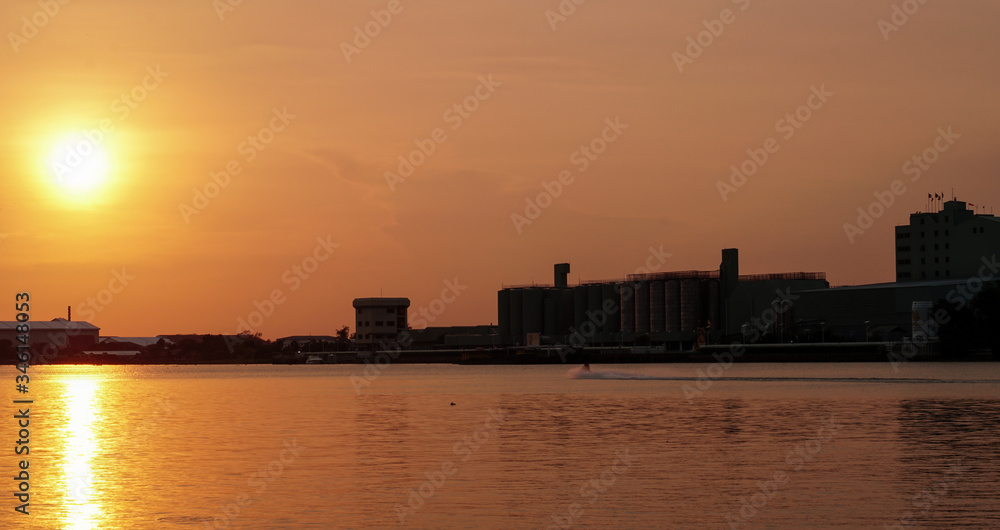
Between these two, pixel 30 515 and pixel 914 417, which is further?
pixel 914 417

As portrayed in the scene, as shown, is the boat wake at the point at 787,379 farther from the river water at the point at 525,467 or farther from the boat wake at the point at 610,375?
the river water at the point at 525,467

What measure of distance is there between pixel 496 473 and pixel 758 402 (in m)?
51.4

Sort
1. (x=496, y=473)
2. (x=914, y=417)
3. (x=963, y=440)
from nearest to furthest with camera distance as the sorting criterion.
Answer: (x=496, y=473) < (x=963, y=440) < (x=914, y=417)

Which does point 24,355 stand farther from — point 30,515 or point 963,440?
point 963,440

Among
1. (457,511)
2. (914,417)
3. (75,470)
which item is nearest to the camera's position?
(457,511)

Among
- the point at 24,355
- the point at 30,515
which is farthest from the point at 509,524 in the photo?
the point at 24,355

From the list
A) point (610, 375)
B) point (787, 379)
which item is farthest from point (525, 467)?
point (610, 375)

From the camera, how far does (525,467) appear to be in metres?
46.7

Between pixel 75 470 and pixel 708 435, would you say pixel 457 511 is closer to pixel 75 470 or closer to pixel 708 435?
pixel 75 470

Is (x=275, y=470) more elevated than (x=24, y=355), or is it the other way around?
(x=24, y=355)

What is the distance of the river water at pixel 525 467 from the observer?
1388 inches

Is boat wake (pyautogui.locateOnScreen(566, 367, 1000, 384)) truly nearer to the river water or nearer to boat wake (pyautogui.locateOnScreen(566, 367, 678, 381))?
boat wake (pyautogui.locateOnScreen(566, 367, 678, 381))

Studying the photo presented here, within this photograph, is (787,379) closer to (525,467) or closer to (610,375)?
(610,375)

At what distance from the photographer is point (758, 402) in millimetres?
92188
